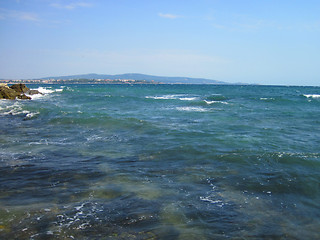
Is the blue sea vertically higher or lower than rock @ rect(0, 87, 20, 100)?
lower

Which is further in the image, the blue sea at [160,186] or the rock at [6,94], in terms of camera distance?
the rock at [6,94]

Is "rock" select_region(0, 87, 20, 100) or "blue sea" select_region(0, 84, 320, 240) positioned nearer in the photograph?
"blue sea" select_region(0, 84, 320, 240)

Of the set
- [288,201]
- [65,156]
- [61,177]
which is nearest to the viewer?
[288,201]

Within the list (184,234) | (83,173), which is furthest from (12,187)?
(184,234)

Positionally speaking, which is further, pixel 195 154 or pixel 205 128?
pixel 205 128

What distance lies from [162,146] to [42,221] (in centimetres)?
713

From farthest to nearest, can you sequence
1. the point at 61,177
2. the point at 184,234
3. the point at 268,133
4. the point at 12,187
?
1. the point at 268,133
2. the point at 61,177
3. the point at 12,187
4. the point at 184,234

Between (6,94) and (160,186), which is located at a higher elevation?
(6,94)

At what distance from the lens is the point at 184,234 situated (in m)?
5.14

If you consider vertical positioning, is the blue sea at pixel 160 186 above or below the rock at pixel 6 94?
below

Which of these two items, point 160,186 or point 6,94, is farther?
point 6,94

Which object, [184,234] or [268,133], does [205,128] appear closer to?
[268,133]

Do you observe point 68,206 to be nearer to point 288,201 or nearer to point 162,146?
point 288,201

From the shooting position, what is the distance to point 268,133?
15.2 m
